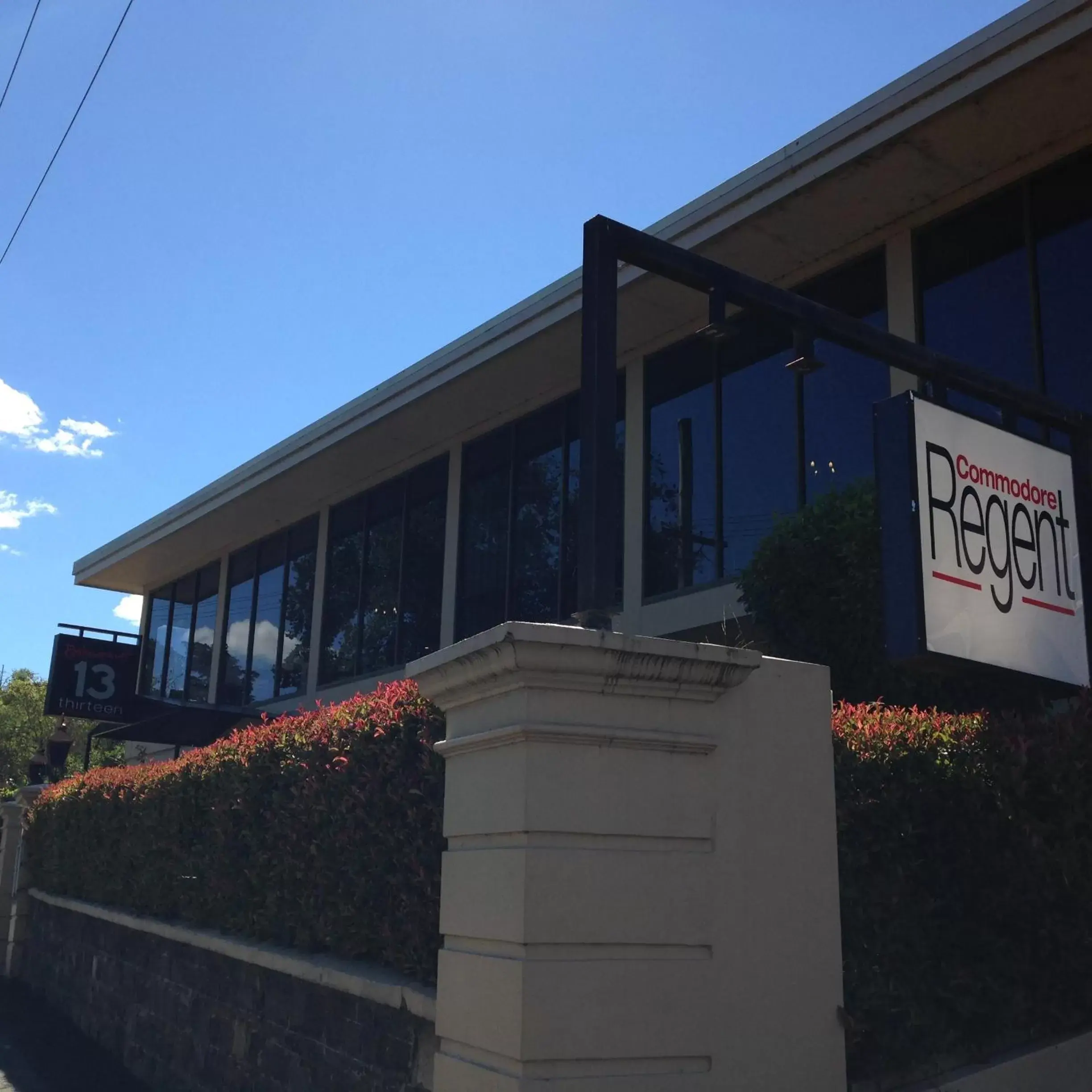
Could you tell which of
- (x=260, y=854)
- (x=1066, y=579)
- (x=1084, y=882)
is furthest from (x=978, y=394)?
(x=260, y=854)

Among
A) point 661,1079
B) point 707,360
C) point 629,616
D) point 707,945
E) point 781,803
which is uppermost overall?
point 707,360

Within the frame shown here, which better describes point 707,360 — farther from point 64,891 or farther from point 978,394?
point 64,891

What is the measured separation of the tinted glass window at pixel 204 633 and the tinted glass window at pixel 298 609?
9.85 ft

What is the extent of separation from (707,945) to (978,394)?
3755 millimetres

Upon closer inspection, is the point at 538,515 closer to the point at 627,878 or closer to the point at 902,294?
the point at 902,294

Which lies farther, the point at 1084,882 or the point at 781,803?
the point at 1084,882

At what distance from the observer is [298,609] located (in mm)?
19234

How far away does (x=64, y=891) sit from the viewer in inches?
504

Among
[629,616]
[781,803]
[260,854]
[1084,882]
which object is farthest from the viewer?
[629,616]

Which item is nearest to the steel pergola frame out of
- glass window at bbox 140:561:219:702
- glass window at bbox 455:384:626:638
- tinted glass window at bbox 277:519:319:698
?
glass window at bbox 455:384:626:638

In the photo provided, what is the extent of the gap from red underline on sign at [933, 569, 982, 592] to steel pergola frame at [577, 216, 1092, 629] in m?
1.09

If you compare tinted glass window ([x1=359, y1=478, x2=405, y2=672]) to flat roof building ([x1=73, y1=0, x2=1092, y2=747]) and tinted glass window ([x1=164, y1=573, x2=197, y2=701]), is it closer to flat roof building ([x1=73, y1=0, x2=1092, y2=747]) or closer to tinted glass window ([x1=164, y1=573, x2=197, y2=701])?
flat roof building ([x1=73, y1=0, x2=1092, y2=747])

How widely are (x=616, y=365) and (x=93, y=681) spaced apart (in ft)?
60.4

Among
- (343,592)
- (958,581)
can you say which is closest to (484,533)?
(343,592)
